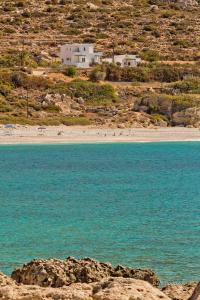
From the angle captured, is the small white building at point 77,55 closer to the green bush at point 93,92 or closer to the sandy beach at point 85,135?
the green bush at point 93,92

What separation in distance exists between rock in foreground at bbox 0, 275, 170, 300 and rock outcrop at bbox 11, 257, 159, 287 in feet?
3.66

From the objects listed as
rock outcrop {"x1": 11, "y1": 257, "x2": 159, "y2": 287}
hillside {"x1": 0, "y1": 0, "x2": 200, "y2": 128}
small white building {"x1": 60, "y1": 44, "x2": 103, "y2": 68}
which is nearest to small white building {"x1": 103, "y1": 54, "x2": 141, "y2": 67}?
hillside {"x1": 0, "y1": 0, "x2": 200, "y2": 128}

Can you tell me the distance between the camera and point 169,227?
78.1 feet

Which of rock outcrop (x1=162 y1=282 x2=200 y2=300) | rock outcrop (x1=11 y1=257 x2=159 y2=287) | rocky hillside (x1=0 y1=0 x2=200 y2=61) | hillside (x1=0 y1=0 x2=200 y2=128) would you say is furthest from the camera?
rocky hillside (x1=0 y1=0 x2=200 y2=61)

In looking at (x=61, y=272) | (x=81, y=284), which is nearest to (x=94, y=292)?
(x=81, y=284)

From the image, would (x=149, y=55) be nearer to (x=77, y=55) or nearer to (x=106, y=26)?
(x=77, y=55)

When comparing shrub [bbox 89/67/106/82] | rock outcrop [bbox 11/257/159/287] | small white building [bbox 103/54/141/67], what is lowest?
shrub [bbox 89/67/106/82]

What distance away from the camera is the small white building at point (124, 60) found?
86062 mm

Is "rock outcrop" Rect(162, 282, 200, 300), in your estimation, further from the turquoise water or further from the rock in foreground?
the turquoise water

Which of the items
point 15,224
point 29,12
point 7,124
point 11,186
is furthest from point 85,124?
point 29,12

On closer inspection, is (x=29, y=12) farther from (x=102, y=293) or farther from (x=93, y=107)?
(x=102, y=293)

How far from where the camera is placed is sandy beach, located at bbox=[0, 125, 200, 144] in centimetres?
6056

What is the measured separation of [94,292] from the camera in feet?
29.0

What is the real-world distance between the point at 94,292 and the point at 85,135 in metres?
53.5
